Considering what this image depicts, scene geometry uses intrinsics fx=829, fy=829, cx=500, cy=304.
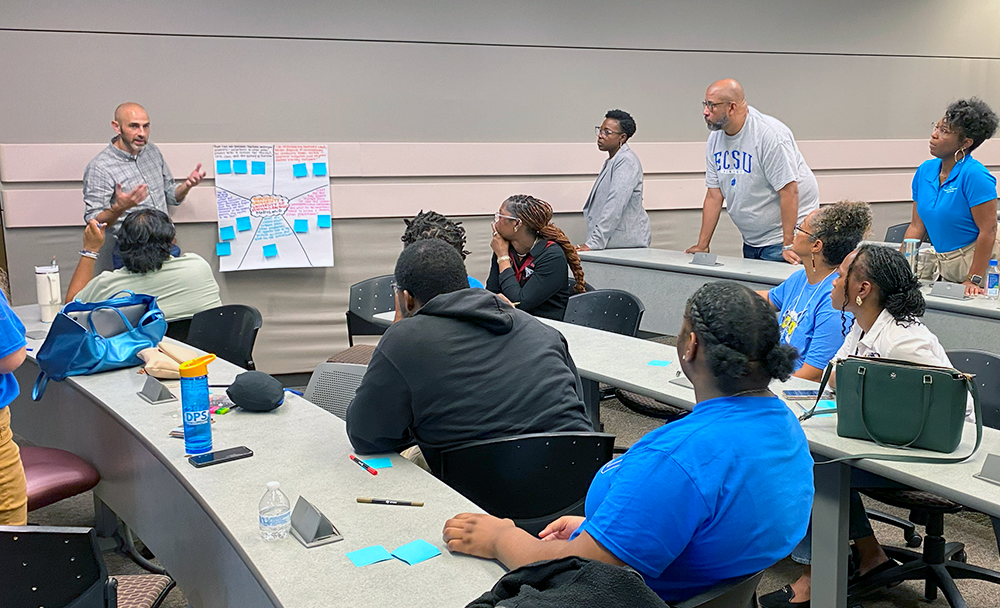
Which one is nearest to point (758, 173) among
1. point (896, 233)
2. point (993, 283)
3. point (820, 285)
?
point (993, 283)

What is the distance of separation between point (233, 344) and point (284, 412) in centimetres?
143

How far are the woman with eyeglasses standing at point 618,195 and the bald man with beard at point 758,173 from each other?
629 millimetres

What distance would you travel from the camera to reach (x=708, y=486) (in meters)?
1.33

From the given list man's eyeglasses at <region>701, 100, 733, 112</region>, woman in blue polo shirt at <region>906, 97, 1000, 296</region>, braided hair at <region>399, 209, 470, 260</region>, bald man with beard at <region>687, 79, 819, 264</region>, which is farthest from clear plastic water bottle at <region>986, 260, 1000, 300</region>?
braided hair at <region>399, 209, 470, 260</region>

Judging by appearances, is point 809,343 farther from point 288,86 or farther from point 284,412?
point 288,86

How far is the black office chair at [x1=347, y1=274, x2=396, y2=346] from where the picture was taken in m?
4.34

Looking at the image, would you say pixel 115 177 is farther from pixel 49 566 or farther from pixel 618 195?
pixel 49 566

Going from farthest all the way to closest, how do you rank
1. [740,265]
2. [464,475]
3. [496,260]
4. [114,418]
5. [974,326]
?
1. [740,265]
2. [496,260]
3. [974,326]
4. [114,418]
5. [464,475]

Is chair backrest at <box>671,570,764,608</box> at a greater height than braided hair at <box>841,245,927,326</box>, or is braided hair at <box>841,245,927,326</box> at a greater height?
braided hair at <box>841,245,927,326</box>

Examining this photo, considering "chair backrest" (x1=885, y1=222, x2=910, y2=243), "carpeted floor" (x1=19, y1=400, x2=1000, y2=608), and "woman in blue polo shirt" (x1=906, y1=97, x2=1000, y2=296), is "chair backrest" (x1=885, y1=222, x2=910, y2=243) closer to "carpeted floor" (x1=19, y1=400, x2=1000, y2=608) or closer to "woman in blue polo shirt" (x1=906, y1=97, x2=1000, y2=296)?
"woman in blue polo shirt" (x1=906, y1=97, x2=1000, y2=296)

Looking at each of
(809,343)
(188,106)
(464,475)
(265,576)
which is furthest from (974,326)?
(188,106)

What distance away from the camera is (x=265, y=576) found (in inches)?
55.7

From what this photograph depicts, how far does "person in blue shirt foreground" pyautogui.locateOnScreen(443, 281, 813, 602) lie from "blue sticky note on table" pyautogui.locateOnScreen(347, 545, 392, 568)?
118mm

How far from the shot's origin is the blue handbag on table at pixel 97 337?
2.59m
